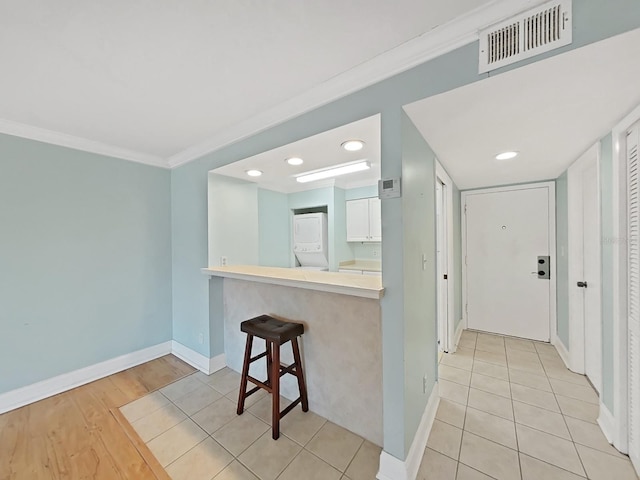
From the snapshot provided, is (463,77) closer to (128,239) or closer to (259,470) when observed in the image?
(259,470)

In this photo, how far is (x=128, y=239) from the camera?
2707 millimetres

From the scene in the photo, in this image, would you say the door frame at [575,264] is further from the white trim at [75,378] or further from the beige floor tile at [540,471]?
the white trim at [75,378]

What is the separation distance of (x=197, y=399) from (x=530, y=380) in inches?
119

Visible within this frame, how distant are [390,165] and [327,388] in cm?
163

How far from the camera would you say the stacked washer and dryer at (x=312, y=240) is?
4016 millimetres

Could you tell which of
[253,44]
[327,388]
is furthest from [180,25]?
[327,388]

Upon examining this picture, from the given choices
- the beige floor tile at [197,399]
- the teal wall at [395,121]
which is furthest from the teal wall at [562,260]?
the beige floor tile at [197,399]

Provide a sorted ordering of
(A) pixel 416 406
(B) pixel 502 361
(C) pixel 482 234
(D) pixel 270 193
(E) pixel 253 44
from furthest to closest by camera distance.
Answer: (D) pixel 270 193 < (C) pixel 482 234 < (B) pixel 502 361 < (A) pixel 416 406 < (E) pixel 253 44

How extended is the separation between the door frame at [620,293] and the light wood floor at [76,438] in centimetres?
280

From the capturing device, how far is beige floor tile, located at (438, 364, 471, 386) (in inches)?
91.7

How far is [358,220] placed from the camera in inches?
155

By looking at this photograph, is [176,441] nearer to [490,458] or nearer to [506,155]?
[490,458]

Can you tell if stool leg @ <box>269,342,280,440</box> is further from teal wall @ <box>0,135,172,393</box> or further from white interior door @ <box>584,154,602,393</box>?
white interior door @ <box>584,154,602,393</box>

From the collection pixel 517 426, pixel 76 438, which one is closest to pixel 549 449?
pixel 517 426
